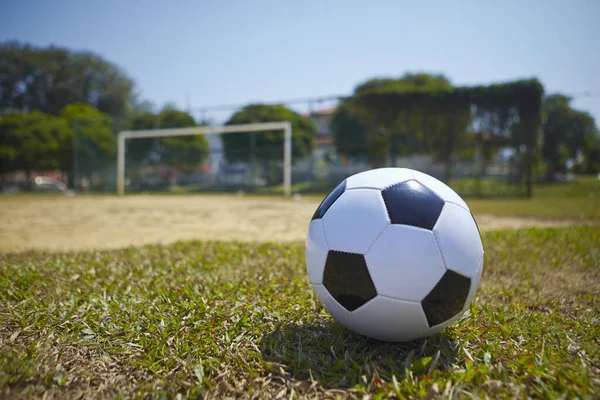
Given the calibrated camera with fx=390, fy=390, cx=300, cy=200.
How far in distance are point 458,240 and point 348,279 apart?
607 millimetres

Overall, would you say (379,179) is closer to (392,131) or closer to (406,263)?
(406,263)

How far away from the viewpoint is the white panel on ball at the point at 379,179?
221cm

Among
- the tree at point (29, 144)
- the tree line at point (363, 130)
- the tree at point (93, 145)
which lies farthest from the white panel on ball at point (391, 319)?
the tree at point (29, 144)

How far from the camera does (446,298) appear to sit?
1973 millimetres

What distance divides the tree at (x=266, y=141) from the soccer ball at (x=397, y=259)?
66.4ft

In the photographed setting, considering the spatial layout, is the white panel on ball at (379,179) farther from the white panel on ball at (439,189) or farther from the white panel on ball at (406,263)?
the white panel on ball at (406,263)

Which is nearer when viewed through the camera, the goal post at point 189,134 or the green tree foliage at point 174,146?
the goal post at point 189,134

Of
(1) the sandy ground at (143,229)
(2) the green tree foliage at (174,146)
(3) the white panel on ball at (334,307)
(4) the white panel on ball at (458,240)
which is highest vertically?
(2) the green tree foliage at (174,146)

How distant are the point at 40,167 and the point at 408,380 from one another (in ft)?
120

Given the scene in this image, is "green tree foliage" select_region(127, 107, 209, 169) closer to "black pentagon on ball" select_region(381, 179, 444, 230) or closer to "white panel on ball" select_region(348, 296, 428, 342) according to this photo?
"black pentagon on ball" select_region(381, 179, 444, 230)

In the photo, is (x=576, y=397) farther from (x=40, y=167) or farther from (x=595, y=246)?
(x=40, y=167)

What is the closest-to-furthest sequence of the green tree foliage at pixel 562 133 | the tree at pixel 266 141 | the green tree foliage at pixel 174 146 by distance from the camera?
1. the tree at pixel 266 141
2. the green tree foliage at pixel 174 146
3. the green tree foliage at pixel 562 133

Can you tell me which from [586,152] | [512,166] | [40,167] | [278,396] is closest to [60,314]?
[278,396]

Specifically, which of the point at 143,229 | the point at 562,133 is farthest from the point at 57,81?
the point at 562,133
